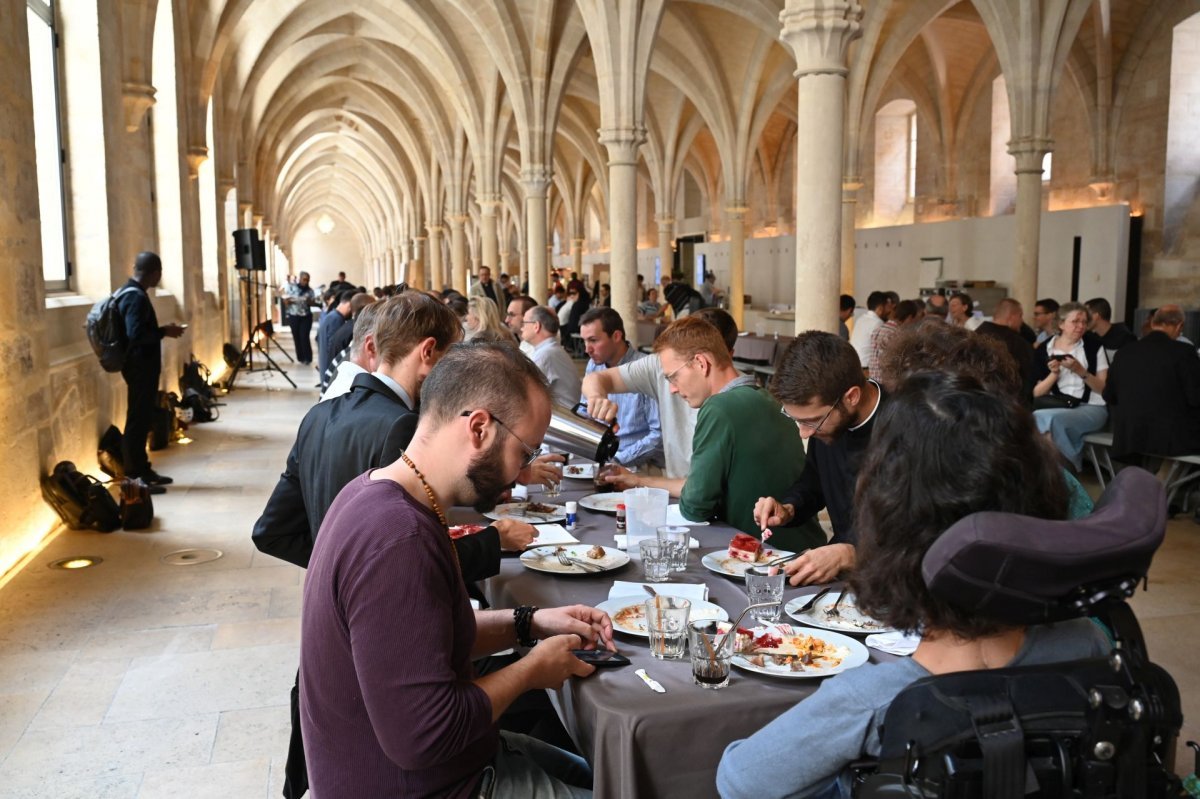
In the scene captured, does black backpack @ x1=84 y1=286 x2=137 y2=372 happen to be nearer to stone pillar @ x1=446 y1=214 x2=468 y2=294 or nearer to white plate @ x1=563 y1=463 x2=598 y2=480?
white plate @ x1=563 y1=463 x2=598 y2=480

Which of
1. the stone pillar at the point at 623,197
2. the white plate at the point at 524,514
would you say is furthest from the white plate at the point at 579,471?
the stone pillar at the point at 623,197

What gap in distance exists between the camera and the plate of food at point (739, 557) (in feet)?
9.53

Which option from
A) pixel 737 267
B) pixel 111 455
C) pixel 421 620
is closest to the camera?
pixel 421 620

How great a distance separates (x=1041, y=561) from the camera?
113 cm

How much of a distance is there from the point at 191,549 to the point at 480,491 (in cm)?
528

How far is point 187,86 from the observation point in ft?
47.3

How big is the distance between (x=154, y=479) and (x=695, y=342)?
20.3 ft

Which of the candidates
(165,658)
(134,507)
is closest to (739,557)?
(165,658)

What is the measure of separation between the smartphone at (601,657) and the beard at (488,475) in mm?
565

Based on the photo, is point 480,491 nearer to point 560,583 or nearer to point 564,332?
point 560,583

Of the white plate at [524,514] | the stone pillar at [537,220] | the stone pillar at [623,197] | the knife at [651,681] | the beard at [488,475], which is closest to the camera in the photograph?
the beard at [488,475]

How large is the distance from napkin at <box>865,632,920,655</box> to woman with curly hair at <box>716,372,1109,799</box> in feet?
2.69

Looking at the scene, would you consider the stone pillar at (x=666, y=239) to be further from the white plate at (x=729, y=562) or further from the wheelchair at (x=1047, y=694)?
the wheelchair at (x=1047, y=694)

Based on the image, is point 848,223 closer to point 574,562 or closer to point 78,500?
point 78,500
